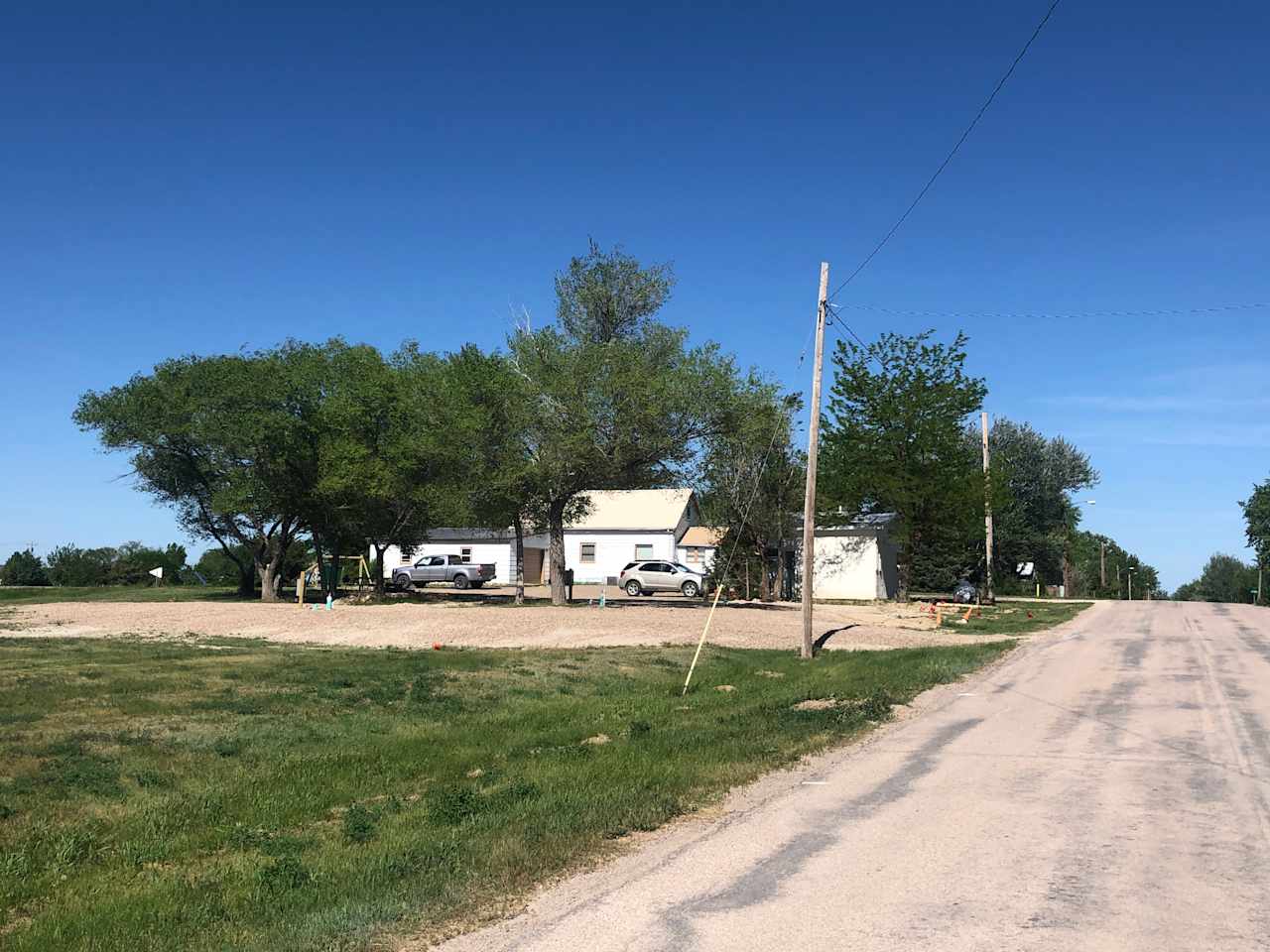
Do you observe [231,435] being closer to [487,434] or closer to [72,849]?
[487,434]

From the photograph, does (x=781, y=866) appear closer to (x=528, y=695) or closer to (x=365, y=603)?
(x=528, y=695)

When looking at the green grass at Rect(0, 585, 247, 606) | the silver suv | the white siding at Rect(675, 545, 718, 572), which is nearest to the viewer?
the green grass at Rect(0, 585, 247, 606)

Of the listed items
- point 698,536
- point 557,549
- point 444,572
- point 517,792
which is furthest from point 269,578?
point 517,792

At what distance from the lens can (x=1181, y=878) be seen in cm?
683

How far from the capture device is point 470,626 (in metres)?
27.7

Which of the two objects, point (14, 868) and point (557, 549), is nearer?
point (14, 868)

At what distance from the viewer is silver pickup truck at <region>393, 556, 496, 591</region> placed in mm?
58406

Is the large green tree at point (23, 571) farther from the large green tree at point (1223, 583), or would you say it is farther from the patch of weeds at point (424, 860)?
the large green tree at point (1223, 583)

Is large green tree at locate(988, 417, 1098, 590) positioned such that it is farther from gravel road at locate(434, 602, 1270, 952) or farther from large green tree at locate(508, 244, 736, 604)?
gravel road at locate(434, 602, 1270, 952)

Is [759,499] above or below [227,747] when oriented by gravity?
above

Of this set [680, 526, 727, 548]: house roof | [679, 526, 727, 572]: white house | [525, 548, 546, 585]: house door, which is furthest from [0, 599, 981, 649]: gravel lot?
[525, 548, 546, 585]: house door

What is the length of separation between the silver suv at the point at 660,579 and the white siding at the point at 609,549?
11477mm

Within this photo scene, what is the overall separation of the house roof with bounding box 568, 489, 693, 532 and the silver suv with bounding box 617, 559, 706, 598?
12.4 metres

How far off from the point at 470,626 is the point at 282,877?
67.9 feet
